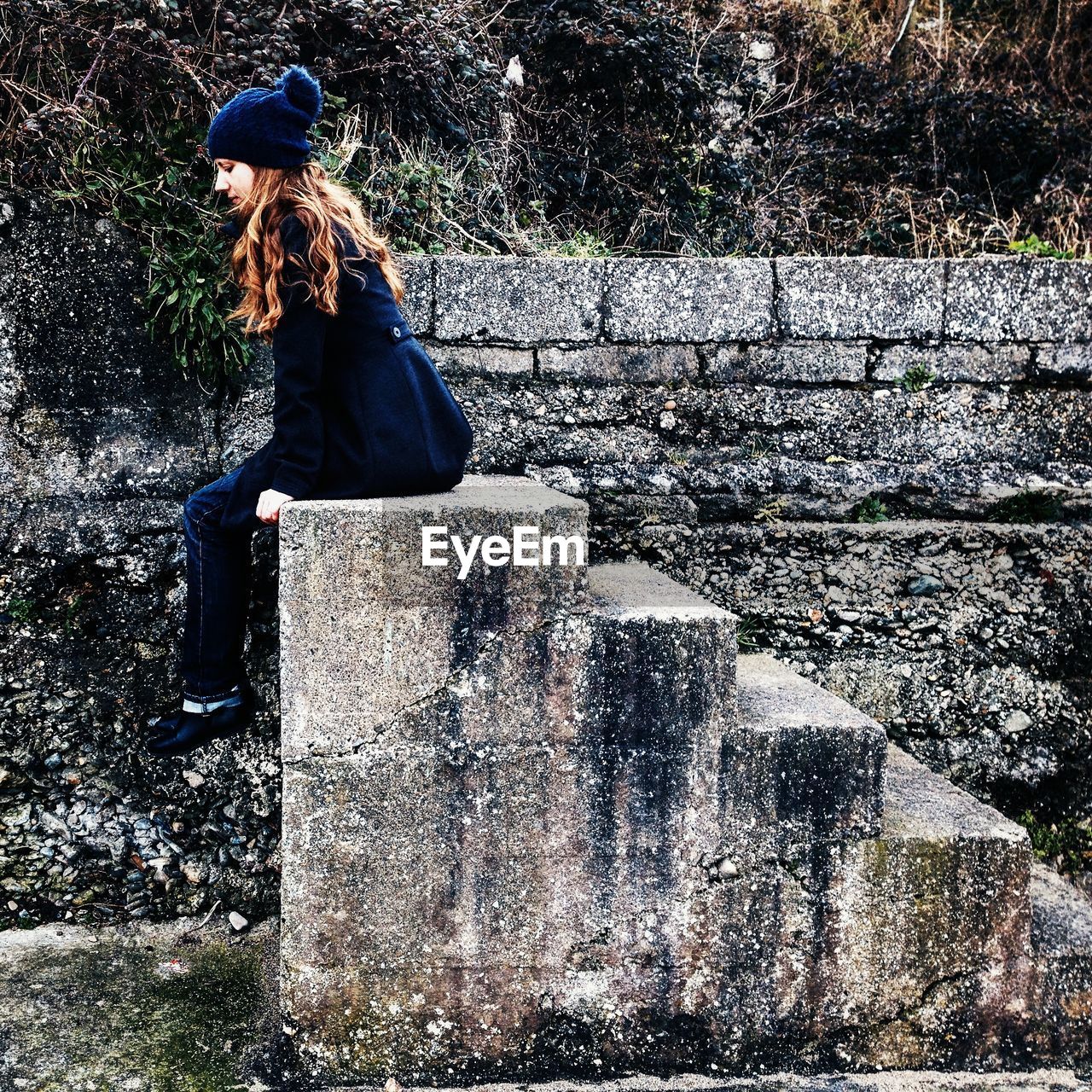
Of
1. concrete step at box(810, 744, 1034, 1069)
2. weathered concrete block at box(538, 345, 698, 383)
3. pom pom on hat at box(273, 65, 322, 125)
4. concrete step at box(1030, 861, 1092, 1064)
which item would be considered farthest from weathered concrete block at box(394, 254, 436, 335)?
concrete step at box(1030, 861, 1092, 1064)

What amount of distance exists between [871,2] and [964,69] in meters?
0.93

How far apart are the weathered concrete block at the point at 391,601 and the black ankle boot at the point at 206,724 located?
578 millimetres

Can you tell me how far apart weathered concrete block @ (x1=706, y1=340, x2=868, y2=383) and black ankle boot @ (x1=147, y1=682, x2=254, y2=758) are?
81.6 inches

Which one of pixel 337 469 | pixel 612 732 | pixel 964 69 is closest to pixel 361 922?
pixel 612 732

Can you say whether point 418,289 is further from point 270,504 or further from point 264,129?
point 270,504

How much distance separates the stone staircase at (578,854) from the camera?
7.63ft

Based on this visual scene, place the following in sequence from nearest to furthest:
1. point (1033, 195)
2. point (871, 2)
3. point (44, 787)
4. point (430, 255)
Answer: point (44, 787) < point (430, 255) < point (1033, 195) < point (871, 2)

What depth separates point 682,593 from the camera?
2.70 metres

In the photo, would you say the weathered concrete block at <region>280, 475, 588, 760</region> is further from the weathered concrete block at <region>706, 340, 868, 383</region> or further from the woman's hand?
the weathered concrete block at <region>706, 340, 868, 383</region>

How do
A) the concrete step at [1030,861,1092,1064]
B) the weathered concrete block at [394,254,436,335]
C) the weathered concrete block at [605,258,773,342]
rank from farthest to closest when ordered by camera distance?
the weathered concrete block at [605,258,773,342] → the weathered concrete block at [394,254,436,335] → the concrete step at [1030,861,1092,1064]

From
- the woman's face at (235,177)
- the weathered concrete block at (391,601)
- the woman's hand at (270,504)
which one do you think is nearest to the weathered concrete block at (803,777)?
the weathered concrete block at (391,601)

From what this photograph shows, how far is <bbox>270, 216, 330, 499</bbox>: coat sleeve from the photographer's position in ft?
8.14

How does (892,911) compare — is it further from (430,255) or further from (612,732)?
(430,255)

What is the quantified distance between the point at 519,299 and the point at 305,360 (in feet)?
4.21
